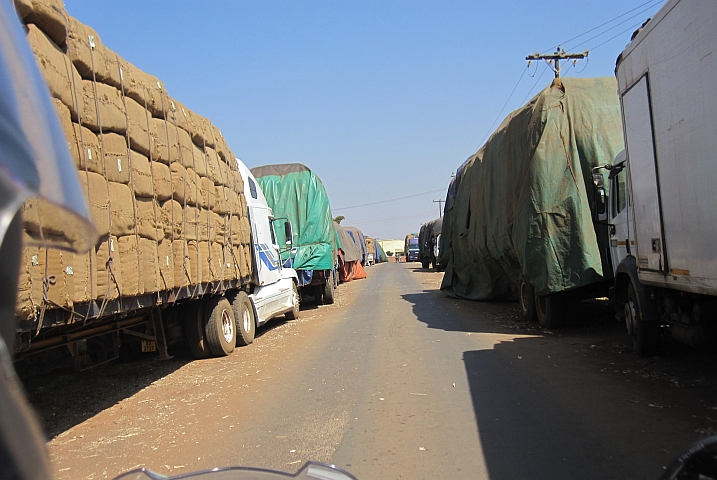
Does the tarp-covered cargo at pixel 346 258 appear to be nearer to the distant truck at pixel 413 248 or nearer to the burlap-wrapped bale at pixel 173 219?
the burlap-wrapped bale at pixel 173 219

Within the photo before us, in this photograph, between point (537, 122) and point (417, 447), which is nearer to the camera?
point (417, 447)

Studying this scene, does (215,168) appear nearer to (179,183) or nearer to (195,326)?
(179,183)

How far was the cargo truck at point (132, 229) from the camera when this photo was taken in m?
Result: 5.07

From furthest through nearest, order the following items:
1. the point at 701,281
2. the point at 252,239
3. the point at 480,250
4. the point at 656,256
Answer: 1. the point at 480,250
2. the point at 252,239
3. the point at 656,256
4. the point at 701,281

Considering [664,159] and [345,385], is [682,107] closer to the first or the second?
[664,159]

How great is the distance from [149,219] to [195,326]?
307 cm

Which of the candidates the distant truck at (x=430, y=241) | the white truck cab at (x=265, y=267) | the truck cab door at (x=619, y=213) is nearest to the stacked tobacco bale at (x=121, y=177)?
the white truck cab at (x=265, y=267)

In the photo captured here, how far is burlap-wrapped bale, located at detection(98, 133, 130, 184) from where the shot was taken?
5910 mm

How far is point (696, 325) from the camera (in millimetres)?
6160

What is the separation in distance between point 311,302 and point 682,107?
627 inches

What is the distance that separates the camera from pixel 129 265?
6164mm

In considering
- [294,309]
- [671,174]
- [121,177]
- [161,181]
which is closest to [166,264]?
[161,181]

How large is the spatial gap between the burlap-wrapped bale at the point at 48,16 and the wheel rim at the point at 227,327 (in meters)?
5.54

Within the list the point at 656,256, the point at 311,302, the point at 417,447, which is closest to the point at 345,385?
the point at 417,447
